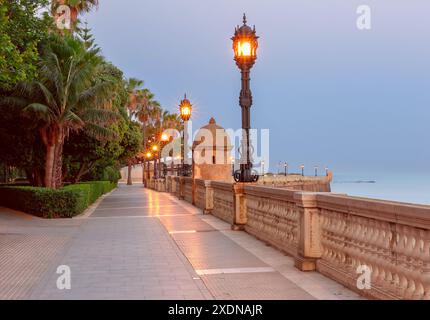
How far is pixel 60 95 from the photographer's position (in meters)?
22.3

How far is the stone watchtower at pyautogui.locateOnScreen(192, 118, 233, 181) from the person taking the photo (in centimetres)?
3038

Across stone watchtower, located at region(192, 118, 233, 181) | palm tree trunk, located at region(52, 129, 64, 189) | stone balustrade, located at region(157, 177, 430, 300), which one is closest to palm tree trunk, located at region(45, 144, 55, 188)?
palm tree trunk, located at region(52, 129, 64, 189)

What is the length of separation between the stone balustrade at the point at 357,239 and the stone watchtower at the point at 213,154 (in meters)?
Result: 18.5

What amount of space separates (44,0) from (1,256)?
39.4 feet

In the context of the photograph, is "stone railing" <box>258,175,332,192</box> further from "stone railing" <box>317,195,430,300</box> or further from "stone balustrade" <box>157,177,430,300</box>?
"stone railing" <box>317,195,430,300</box>

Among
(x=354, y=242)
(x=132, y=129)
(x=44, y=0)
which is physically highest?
(x=44, y=0)

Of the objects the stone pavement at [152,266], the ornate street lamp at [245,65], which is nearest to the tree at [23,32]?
the stone pavement at [152,266]

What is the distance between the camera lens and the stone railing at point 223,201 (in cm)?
1650

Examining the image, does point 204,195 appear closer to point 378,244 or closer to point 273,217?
point 273,217

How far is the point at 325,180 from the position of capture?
107812mm

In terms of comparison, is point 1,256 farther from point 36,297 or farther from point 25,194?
point 25,194
